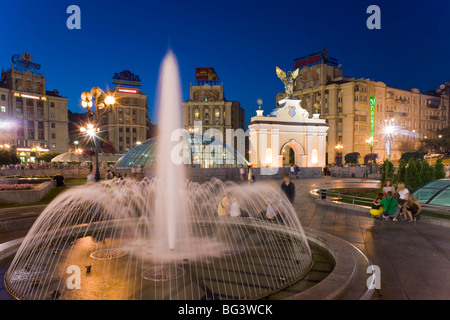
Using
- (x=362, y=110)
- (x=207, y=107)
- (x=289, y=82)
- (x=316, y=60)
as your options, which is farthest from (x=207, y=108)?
(x=289, y=82)

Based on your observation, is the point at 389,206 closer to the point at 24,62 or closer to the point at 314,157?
the point at 314,157

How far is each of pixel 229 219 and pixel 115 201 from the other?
19.3 feet

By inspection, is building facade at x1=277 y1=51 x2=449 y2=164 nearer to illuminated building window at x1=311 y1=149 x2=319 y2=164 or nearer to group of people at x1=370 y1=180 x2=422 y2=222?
illuminated building window at x1=311 y1=149 x2=319 y2=164

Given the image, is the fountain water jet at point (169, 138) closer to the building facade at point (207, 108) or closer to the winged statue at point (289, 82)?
the winged statue at point (289, 82)

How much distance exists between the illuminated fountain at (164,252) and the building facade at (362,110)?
62.1 meters

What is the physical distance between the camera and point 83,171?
2962 cm

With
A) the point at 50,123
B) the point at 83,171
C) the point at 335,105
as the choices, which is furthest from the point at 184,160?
the point at 50,123

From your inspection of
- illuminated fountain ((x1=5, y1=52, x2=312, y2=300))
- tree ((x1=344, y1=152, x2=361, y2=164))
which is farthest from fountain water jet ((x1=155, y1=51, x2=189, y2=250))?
tree ((x1=344, y1=152, x2=361, y2=164))

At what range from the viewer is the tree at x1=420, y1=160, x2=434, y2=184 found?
1580 cm

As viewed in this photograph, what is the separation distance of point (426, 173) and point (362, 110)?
59616 mm

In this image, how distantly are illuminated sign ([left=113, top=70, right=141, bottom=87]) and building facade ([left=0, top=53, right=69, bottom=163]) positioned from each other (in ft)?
58.2

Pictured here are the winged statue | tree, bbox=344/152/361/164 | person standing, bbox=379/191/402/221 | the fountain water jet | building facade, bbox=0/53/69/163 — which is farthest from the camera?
building facade, bbox=0/53/69/163

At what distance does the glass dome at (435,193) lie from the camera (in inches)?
476

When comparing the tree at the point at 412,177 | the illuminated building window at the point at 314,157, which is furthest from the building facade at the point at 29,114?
the tree at the point at 412,177
